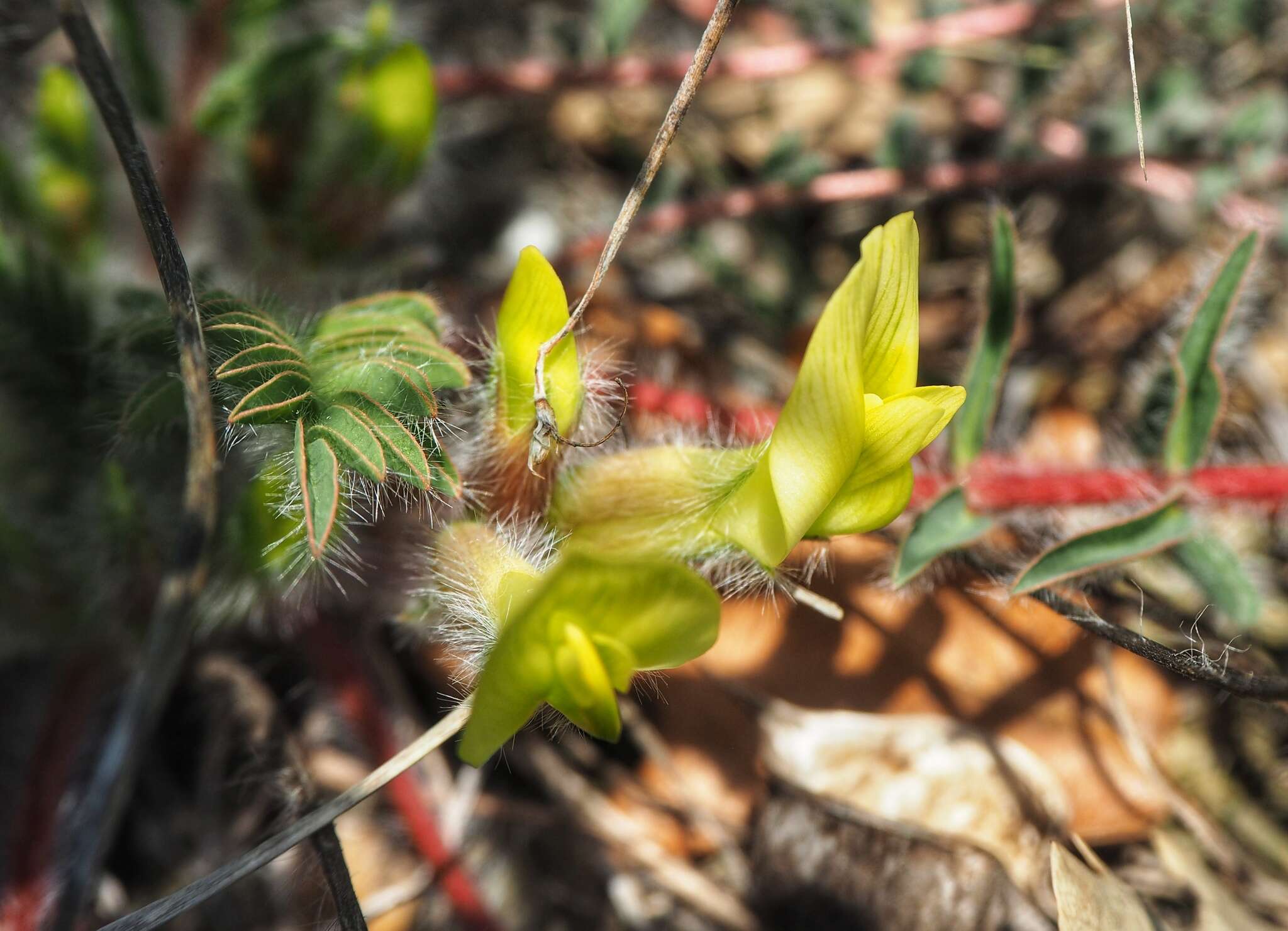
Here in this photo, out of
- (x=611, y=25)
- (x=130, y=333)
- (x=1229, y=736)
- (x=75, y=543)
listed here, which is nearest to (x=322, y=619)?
(x=75, y=543)

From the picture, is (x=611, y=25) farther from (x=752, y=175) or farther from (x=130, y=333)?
(x=130, y=333)

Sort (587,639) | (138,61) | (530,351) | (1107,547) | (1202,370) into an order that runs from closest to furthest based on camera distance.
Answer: (587,639)
(530,351)
(1107,547)
(1202,370)
(138,61)

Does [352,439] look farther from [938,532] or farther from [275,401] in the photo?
[938,532]

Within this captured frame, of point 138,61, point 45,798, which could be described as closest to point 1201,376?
point 138,61

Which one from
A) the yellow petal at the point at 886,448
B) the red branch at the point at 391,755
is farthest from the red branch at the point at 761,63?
the yellow petal at the point at 886,448

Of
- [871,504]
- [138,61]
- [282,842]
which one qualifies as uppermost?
[138,61]

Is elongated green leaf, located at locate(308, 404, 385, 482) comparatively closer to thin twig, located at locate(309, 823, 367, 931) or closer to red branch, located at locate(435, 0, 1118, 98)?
thin twig, located at locate(309, 823, 367, 931)

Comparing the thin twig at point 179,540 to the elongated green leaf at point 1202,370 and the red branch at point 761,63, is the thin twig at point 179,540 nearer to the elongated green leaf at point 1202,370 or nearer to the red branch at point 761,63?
the red branch at point 761,63
